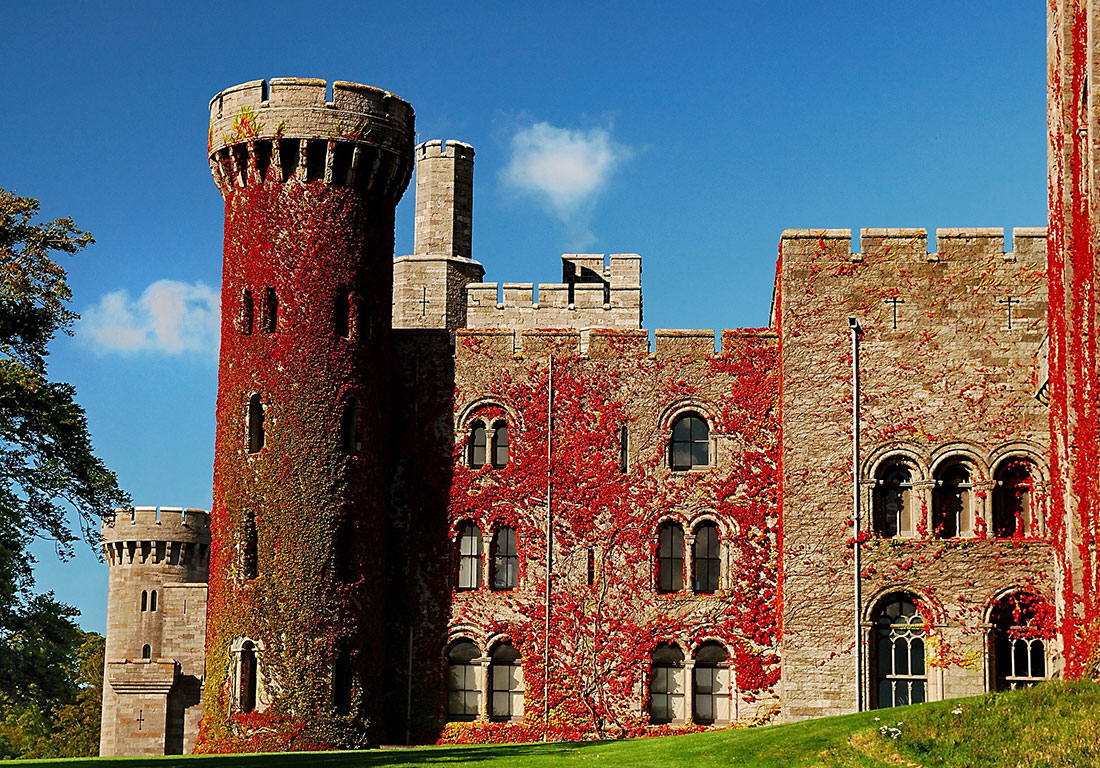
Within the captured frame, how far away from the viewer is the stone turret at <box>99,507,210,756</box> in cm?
4744

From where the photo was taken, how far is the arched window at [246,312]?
35.5 metres

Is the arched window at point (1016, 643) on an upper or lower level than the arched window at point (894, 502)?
lower

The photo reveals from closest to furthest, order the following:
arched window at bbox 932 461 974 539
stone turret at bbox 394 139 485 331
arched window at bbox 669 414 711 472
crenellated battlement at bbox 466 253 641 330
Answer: arched window at bbox 932 461 974 539, arched window at bbox 669 414 711 472, crenellated battlement at bbox 466 253 641 330, stone turret at bbox 394 139 485 331

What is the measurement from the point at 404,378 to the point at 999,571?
14.9 meters

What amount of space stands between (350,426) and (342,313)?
A: 8.94 feet

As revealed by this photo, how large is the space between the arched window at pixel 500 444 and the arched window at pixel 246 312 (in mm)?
6457

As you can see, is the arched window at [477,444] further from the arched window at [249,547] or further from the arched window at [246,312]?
the arched window at [246,312]

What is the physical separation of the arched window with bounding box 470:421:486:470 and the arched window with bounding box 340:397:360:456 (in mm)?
3143

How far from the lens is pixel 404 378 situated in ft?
122

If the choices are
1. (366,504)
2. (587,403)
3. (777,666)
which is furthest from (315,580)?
(777,666)

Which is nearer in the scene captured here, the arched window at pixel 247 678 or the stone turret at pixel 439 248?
the arched window at pixel 247 678

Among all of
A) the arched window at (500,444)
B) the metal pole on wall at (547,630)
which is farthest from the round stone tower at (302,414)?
the metal pole on wall at (547,630)

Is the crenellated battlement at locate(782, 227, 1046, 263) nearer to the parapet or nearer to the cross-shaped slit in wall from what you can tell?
the cross-shaped slit in wall

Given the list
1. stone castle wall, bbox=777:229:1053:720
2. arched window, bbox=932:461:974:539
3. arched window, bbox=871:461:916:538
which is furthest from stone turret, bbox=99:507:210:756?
arched window, bbox=932:461:974:539
